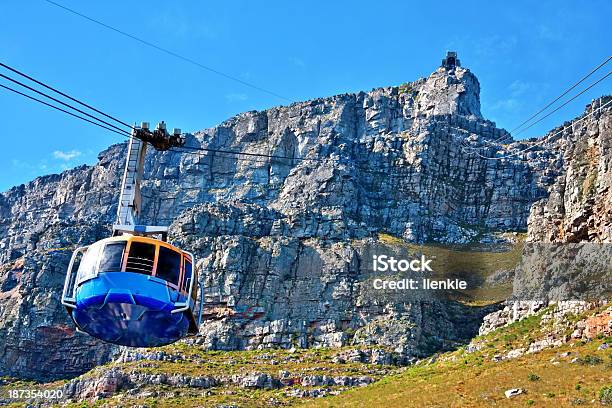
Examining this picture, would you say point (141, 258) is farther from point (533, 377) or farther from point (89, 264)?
point (533, 377)

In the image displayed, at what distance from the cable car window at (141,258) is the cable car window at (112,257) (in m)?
0.33

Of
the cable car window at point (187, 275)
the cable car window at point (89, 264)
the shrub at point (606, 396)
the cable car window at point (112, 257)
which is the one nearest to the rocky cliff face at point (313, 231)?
the shrub at point (606, 396)

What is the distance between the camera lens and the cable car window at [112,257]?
29.9 meters

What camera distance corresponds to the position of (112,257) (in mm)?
30188

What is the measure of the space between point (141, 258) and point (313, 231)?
416 feet

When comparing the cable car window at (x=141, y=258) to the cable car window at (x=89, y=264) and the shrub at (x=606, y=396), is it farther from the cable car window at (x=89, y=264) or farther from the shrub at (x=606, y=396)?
the shrub at (x=606, y=396)

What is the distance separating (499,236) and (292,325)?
5145cm

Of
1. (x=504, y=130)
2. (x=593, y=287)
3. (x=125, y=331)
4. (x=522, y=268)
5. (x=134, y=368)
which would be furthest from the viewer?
(x=504, y=130)

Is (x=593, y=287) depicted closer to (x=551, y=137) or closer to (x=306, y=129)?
(x=551, y=137)

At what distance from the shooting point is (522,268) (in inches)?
3605

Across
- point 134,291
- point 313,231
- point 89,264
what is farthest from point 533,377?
point 313,231

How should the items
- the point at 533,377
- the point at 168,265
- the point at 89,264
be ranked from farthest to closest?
1. the point at 533,377
2. the point at 168,265
3. the point at 89,264

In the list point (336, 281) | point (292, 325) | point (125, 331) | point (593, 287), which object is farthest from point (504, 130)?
point (125, 331)

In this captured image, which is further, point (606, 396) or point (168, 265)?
point (606, 396)
